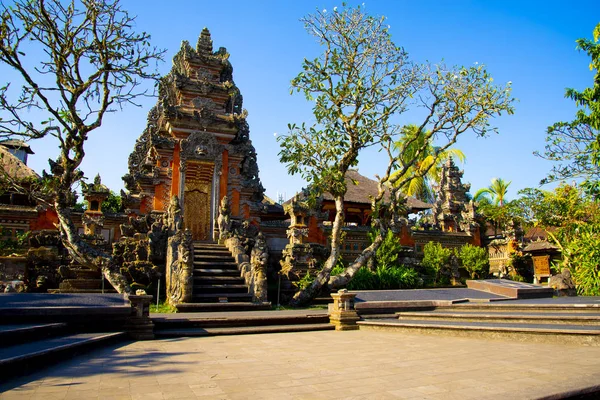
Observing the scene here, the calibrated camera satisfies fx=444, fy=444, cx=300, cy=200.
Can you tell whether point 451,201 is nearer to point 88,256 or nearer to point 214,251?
point 214,251

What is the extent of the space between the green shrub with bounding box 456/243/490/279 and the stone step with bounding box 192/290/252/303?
11.8m

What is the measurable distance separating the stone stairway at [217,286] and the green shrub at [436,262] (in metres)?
8.50

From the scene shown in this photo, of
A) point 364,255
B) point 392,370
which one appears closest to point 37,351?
point 392,370

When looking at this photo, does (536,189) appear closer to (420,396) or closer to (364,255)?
(364,255)

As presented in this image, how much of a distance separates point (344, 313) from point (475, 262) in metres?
12.2

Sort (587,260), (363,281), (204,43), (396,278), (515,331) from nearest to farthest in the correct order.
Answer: (515,331) < (587,260) < (363,281) < (396,278) < (204,43)

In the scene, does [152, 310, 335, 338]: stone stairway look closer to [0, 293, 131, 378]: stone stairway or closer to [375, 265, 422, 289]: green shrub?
[0, 293, 131, 378]: stone stairway

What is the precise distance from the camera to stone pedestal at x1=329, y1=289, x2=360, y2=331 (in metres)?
9.38

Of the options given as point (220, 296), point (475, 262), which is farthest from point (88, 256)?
point (475, 262)

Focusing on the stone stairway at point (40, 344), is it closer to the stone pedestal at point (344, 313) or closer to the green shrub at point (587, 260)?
the stone pedestal at point (344, 313)

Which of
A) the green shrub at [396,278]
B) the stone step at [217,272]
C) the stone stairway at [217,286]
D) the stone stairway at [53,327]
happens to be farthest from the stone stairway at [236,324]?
the green shrub at [396,278]

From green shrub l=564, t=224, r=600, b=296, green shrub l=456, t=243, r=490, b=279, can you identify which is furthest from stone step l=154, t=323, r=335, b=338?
green shrub l=456, t=243, r=490, b=279

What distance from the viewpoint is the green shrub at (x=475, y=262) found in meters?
19.5

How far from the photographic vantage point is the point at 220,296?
11320mm
